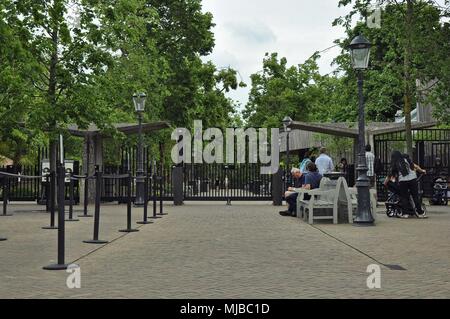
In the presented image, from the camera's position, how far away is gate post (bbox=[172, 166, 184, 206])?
2591cm

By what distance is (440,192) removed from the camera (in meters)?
23.2

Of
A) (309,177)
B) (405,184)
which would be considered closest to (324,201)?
(309,177)

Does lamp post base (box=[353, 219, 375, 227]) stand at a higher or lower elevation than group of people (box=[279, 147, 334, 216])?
lower

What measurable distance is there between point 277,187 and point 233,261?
698 inches

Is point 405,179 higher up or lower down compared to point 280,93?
lower down

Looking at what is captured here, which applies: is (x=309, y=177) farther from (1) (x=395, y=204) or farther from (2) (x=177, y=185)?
(2) (x=177, y=185)

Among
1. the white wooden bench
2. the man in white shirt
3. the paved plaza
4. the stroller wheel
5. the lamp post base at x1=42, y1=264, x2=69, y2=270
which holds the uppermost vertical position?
the man in white shirt

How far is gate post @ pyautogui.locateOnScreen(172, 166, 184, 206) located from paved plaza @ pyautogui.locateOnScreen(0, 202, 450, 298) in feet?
39.0

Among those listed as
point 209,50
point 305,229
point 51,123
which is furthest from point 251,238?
point 209,50

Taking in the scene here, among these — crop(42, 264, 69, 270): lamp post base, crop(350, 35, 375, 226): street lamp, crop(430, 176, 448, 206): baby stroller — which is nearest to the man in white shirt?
crop(350, 35, 375, 226): street lamp

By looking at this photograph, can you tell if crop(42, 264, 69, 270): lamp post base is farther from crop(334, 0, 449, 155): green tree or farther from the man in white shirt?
crop(334, 0, 449, 155): green tree
